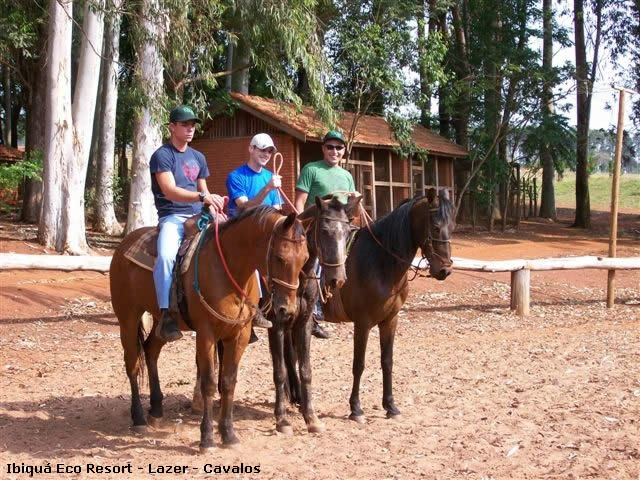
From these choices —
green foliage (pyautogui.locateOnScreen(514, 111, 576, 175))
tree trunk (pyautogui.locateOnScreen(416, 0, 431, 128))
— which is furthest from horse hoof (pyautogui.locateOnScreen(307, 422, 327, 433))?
green foliage (pyautogui.locateOnScreen(514, 111, 576, 175))

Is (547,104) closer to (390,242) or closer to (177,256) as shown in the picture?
(390,242)

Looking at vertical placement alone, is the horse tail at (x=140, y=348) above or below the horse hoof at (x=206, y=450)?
above

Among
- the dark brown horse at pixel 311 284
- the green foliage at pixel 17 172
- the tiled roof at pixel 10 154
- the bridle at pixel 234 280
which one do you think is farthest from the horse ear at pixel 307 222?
the tiled roof at pixel 10 154

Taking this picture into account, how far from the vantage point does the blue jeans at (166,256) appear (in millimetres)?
5809

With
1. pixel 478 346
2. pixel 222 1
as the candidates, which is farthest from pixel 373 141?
pixel 478 346

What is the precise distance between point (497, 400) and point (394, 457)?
1901 mm

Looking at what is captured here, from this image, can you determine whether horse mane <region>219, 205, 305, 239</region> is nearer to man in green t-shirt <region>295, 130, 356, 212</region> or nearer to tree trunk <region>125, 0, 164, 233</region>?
man in green t-shirt <region>295, 130, 356, 212</region>

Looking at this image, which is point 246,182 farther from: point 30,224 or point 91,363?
point 30,224

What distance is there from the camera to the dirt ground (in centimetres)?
533

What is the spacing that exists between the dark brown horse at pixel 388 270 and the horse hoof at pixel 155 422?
1.25 m

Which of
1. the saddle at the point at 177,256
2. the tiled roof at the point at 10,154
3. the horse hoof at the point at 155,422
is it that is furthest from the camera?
the tiled roof at the point at 10,154

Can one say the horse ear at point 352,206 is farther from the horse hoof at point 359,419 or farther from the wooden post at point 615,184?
the wooden post at point 615,184

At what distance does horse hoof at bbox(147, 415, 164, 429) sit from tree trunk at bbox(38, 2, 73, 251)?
10.5 meters

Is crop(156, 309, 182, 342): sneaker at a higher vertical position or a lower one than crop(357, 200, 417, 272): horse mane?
lower
